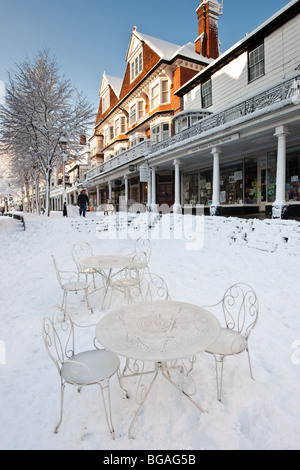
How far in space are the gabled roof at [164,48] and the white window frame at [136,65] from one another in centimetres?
89

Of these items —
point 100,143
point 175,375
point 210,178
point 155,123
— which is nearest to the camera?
point 175,375

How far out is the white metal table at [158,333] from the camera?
88.0 inches

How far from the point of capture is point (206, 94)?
16250 mm

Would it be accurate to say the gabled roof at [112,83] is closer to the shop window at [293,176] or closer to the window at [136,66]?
the window at [136,66]

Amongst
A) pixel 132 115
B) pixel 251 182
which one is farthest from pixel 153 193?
pixel 132 115

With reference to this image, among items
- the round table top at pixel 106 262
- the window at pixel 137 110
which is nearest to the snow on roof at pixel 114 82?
the window at pixel 137 110

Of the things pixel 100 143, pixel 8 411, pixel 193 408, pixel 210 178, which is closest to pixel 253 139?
pixel 210 178

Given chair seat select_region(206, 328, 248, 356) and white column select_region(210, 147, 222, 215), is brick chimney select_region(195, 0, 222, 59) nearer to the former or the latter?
white column select_region(210, 147, 222, 215)

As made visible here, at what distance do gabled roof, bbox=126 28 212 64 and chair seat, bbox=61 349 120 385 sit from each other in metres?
21.4

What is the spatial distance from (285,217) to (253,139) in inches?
170

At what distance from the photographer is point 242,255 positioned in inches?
329

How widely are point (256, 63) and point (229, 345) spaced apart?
1466 centimetres
